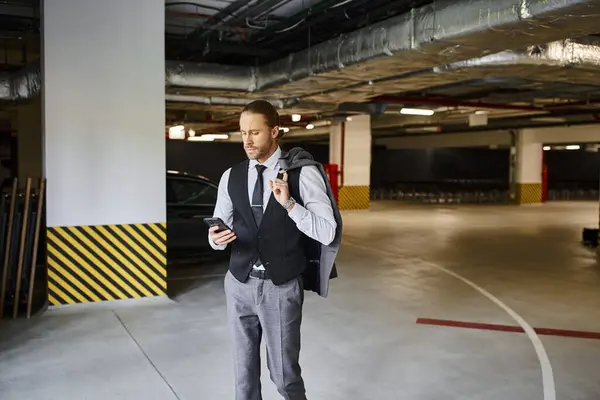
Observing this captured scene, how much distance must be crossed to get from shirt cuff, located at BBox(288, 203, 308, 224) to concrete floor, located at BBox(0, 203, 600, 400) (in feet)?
5.07

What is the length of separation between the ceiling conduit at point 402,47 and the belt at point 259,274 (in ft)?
8.77

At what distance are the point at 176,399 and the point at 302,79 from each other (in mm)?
4635

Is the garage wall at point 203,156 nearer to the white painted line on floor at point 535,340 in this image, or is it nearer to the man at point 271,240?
the white painted line on floor at point 535,340

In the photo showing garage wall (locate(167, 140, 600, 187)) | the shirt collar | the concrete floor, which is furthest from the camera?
garage wall (locate(167, 140, 600, 187))

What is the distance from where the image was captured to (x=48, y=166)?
16.3 ft

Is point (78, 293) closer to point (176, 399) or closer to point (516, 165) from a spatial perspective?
point (176, 399)

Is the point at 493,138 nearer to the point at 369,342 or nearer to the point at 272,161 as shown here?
the point at 369,342

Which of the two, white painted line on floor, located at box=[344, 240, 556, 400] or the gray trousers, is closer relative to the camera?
the gray trousers

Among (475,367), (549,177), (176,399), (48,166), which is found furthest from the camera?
(549,177)

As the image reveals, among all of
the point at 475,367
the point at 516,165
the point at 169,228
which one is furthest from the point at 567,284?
the point at 516,165

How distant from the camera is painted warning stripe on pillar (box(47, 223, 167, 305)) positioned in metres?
5.08

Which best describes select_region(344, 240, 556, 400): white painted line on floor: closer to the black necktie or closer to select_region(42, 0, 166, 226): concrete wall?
the black necktie

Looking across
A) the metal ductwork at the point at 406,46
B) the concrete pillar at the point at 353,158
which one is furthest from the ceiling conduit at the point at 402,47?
the concrete pillar at the point at 353,158

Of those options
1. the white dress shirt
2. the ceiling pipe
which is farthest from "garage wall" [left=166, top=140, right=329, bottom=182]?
the white dress shirt
